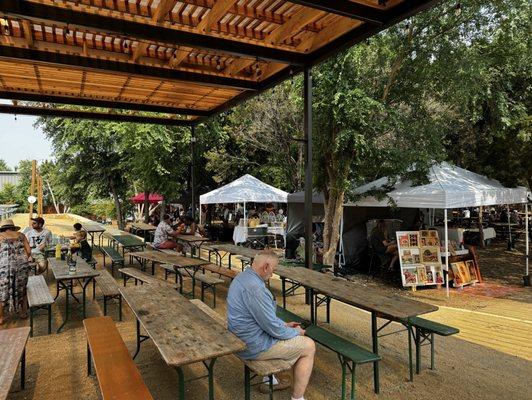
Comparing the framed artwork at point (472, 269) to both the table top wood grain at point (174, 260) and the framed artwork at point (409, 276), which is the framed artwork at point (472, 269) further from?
the table top wood grain at point (174, 260)

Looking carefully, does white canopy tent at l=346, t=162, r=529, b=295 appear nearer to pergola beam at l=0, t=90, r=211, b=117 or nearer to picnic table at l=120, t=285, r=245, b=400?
pergola beam at l=0, t=90, r=211, b=117

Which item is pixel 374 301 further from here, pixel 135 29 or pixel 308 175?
pixel 135 29

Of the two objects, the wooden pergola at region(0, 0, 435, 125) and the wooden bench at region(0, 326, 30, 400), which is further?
the wooden pergola at region(0, 0, 435, 125)

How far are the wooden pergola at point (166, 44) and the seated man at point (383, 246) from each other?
16.4 ft

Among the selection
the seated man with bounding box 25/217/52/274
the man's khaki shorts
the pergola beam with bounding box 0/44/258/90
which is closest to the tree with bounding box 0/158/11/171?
the seated man with bounding box 25/217/52/274

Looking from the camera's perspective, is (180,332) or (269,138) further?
(269,138)

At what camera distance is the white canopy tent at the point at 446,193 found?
26.9 ft

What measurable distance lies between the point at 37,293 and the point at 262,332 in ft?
11.4

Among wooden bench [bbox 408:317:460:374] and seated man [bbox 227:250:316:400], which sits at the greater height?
seated man [bbox 227:250:316:400]

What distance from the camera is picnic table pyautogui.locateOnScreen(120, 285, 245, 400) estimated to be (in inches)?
97.9

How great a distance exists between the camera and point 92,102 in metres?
7.57

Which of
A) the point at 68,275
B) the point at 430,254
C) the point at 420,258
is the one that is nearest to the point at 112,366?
the point at 68,275

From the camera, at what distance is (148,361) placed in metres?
3.96

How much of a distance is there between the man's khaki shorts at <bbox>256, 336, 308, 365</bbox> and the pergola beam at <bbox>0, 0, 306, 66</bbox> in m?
3.40
